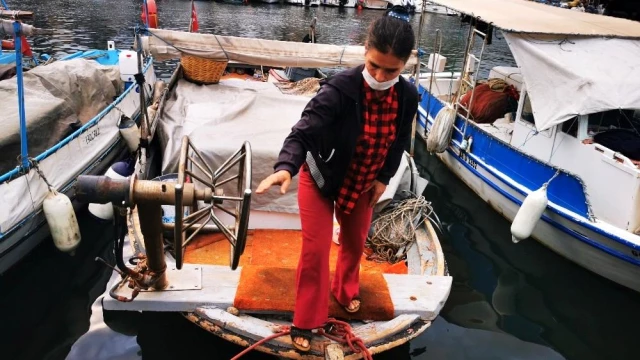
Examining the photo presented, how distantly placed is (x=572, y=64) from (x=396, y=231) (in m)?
3.66

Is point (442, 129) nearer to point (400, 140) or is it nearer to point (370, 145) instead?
point (400, 140)

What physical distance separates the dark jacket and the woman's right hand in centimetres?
5

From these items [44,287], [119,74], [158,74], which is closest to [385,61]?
[44,287]

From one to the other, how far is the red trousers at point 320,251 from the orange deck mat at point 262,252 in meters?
1.19

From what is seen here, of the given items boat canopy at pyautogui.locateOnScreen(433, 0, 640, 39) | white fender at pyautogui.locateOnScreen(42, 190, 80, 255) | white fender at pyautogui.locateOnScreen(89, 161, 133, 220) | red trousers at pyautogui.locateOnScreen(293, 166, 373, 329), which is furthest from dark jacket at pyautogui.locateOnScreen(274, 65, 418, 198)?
boat canopy at pyautogui.locateOnScreen(433, 0, 640, 39)

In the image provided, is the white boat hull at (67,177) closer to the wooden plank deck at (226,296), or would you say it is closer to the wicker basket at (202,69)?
the wicker basket at (202,69)

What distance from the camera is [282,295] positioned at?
3711 mm

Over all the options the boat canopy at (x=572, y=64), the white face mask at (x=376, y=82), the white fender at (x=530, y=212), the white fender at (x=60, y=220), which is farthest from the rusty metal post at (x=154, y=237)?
the boat canopy at (x=572, y=64)

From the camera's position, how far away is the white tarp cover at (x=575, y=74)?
19.8 feet

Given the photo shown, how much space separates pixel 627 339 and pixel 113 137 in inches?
286

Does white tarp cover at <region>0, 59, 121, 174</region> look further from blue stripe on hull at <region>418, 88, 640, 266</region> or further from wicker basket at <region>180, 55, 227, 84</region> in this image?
blue stripe on hull at <region>418, 88, 640, 266</region>

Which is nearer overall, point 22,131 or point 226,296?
point 226,296

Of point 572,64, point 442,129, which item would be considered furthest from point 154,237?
point 442,129

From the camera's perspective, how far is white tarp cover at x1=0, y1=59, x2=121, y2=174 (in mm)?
5116
